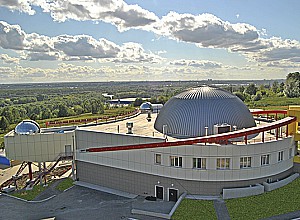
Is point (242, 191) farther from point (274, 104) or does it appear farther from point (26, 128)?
point (274, 104)

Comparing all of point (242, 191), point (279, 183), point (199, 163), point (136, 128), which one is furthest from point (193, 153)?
point (136, 128)

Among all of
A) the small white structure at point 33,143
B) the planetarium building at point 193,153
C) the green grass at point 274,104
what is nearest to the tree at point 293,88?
the green grass at point 274,104

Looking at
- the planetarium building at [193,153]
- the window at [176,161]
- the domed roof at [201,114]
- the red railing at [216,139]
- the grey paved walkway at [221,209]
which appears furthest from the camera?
the domed roof at [201,114]

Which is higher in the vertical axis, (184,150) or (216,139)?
(216,139)

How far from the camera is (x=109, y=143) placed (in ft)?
109

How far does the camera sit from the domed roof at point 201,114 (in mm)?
33938

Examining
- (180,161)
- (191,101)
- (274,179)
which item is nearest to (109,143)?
(180,161)

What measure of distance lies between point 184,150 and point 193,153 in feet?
3.02

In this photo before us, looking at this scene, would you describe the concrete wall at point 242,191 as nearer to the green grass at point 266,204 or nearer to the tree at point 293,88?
the green grass at point 266,204

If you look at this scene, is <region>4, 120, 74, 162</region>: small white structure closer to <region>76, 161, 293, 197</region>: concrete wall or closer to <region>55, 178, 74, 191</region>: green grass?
<region>55, 178, 74, 191</region>: green grass

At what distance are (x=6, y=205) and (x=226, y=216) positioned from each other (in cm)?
2258

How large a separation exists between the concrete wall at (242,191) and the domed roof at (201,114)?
709cm

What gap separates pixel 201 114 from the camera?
34.5m

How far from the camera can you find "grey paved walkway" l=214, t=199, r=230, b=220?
24.9 metres
